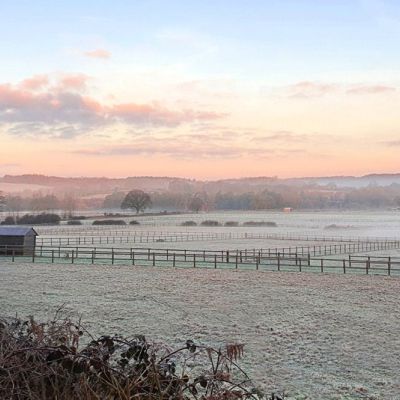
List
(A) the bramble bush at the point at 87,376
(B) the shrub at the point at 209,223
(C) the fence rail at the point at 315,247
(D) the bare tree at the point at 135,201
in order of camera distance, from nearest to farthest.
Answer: (A) the bramble bush at the point at 87,376 < (C) the fence rail at the point at 315,247 < (B) the shrub at the point at 209,223 < (D) the bare tree at the point at 135,201

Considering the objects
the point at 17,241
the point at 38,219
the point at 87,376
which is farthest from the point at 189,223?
the point at 87,376

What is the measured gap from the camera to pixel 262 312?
15453mm

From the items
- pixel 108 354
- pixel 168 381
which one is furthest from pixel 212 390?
pixel 108 354

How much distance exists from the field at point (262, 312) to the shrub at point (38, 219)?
52.8 meters

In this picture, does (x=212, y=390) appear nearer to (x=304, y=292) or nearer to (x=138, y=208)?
(x=304, y=292)

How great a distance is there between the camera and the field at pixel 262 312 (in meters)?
9.48

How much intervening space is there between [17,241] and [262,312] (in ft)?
79.0

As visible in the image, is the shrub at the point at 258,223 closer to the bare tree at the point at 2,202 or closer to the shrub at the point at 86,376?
the bare tree at the point at 2,202

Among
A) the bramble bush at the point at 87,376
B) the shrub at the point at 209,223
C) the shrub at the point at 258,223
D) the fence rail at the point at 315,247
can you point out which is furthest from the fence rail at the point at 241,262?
the shrub at the point at 258,223

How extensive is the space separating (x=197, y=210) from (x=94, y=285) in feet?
366

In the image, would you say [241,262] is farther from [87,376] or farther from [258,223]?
[258,223]

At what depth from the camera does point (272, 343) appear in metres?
11.6

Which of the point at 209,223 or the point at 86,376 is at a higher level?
the point at 86,376

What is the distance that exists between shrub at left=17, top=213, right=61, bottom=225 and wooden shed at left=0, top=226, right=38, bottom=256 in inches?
1678
